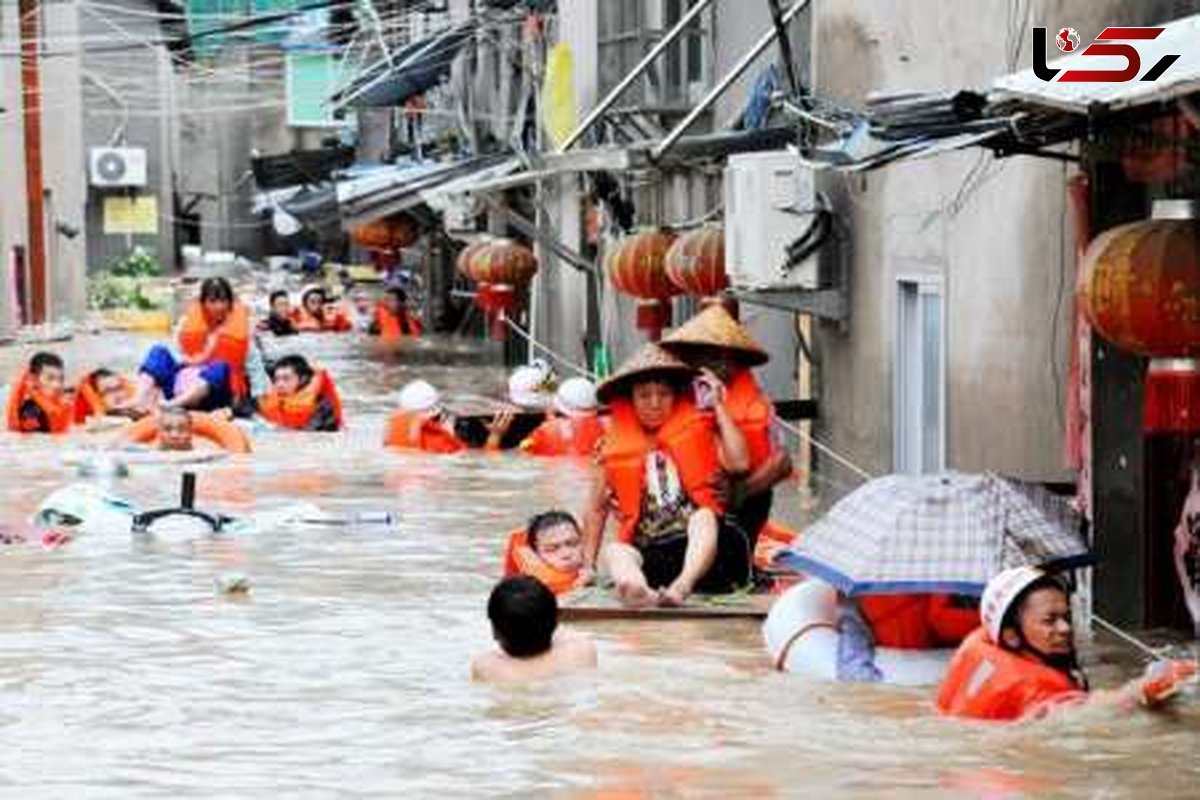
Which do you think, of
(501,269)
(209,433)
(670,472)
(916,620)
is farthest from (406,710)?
(501,269)

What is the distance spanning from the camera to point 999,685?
11.0 metres

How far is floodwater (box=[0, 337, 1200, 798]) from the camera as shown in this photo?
10539mm

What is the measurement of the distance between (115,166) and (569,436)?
162ft

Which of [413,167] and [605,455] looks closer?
[605,455]

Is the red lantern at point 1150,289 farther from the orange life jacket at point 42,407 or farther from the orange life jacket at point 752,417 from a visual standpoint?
the orange life jacket at point 42,407

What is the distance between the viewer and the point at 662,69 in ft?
96.6

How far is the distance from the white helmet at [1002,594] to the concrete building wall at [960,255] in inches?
152

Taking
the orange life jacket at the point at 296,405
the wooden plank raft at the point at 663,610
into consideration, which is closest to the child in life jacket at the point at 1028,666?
the wooden plank raft at the point at 663,610

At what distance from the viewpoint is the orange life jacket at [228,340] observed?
27.1m

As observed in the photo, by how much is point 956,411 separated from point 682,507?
3298 millimetres

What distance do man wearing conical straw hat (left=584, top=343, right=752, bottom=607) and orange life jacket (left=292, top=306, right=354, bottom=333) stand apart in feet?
120

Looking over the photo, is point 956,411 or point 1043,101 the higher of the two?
point 1043,101

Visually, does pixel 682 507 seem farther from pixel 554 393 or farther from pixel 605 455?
pixel 554 393

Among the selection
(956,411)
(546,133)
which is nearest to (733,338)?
(956,411)
